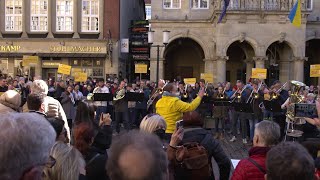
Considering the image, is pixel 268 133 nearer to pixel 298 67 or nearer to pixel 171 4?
pixel 298 67

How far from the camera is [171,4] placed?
102ft

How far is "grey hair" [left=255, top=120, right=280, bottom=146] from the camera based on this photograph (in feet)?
14.4

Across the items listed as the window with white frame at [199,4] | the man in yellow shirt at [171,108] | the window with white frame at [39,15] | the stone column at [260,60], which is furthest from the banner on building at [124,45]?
the man in yellow shirt at [171,108]

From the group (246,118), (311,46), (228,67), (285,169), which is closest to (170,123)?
(285,169)

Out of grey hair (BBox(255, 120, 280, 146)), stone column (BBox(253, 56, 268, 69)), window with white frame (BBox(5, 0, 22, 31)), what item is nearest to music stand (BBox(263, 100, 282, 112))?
grey hair (BBox(255, 120, 280, 146))

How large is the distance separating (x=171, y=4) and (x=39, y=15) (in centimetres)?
987

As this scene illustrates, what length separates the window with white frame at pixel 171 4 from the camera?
3117 centimetres

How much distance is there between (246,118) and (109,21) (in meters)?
19.8

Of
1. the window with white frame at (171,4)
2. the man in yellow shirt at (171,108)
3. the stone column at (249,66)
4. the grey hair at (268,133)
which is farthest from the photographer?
the stone column at (249,66)

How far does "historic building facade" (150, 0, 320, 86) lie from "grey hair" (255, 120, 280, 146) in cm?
2378

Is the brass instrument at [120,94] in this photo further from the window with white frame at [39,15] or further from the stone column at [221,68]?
the window with white frame at [39,15]

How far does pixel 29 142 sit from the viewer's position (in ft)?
6.75

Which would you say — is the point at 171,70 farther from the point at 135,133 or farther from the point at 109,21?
the point at 135,133

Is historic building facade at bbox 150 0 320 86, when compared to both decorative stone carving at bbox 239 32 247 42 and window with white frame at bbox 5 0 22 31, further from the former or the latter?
window with white frame at bbox 5 0 22 31
